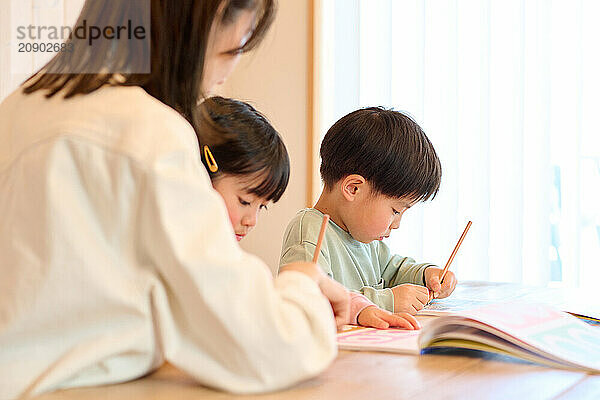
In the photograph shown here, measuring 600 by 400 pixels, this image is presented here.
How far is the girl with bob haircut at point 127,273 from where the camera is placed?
0.57 m

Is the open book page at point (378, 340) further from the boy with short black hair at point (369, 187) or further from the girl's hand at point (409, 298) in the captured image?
the boy with short black hair at point (369, 187)

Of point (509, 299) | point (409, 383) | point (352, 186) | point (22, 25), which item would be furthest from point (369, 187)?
point (22, 25)

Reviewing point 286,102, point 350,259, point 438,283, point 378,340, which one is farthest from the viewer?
point 286,102

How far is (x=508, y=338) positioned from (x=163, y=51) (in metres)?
0.47

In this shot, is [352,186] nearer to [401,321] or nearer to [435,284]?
[435,284]

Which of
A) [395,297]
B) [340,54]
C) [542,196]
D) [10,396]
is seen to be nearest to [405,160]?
[395,297]

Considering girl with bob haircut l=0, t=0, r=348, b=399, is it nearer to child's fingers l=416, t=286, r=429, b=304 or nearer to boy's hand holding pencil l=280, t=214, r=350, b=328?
boy's hand holding pencil l=280, t=214, r=350, b=328

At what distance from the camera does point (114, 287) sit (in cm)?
58

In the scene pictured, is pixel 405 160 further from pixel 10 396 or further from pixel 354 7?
pixel 354 7

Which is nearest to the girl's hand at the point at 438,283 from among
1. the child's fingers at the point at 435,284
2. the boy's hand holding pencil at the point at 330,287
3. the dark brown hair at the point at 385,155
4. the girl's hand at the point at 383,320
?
the child's fingers at the point at 435,284

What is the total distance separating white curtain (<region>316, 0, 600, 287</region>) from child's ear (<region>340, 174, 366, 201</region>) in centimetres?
130

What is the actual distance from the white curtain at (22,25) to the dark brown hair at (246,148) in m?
0.77

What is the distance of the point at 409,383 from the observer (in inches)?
25.3

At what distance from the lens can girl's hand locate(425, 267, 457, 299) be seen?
1.39 m
